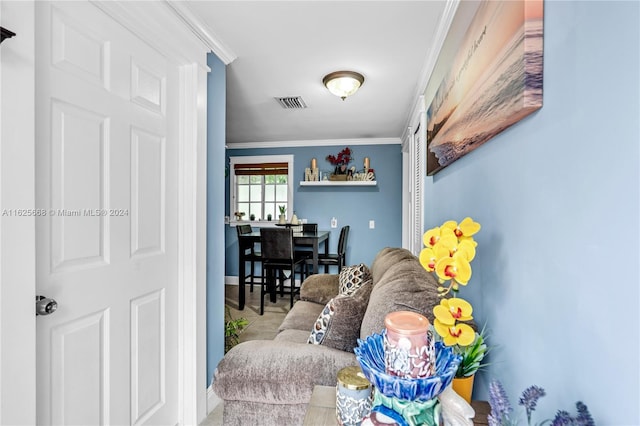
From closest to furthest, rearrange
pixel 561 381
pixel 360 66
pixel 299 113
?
pixel 561 381
pixel 360 66
pixel 299 113

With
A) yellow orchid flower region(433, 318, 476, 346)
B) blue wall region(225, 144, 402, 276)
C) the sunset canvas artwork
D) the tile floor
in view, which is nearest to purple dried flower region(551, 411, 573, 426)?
yellow orchid flower region(433, 318, 476, 346)

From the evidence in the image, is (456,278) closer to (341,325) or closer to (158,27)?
(341,325)

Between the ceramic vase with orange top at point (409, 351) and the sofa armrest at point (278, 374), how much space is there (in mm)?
761

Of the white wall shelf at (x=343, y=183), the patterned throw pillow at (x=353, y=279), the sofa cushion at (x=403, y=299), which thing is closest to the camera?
the sofa cushion at (x=403, y=299)

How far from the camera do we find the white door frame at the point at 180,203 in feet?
3.23

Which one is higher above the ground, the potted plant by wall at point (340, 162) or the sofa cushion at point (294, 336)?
the potted plant by wall at point (340, 162)

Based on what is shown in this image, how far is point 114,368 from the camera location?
4.75 ft

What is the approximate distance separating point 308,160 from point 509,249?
444 centimetres

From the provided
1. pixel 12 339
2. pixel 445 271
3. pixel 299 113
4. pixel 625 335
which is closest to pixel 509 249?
pixel 445 271

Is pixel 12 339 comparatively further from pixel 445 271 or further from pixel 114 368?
pixel 445 271

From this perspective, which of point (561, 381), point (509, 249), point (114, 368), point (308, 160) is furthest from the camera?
point (308, 160)

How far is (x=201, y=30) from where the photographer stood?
73.2 inches

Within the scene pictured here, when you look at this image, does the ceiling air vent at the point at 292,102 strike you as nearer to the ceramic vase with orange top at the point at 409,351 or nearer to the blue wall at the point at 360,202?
the blue wall at the point at 360,202

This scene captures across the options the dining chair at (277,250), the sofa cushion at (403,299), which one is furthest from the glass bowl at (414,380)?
the dining chair at (277,250)
